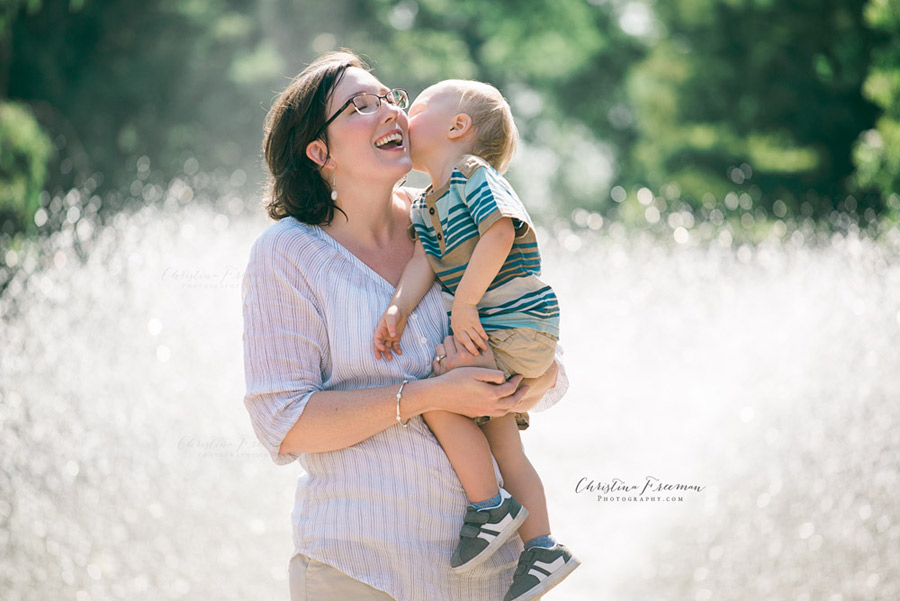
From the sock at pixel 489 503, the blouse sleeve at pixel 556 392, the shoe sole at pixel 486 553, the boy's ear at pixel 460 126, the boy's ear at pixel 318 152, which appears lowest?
the shoe sole at pixel 486 553

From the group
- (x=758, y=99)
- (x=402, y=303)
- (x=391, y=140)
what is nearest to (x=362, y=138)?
(x=391, y=140)

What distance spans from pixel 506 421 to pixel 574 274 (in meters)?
5.40

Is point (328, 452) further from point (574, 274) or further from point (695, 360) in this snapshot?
point (574, 274)

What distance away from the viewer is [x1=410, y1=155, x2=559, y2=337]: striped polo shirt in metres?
2.30

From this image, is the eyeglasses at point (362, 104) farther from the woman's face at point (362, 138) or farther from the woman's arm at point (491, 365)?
the woman's arm at point (491, 365)

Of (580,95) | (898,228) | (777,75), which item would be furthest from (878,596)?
(580,95)

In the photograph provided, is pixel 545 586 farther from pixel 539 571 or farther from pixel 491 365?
pixel 491 365

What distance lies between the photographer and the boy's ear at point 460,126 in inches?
97.3

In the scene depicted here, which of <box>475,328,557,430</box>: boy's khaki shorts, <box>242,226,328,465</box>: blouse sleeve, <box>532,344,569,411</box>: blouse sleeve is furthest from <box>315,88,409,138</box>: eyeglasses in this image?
<box>532,344,569,411</box>: blouse sleeve

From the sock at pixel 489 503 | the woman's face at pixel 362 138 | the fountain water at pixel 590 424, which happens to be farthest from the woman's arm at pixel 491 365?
the fountain water at pixel 590 424

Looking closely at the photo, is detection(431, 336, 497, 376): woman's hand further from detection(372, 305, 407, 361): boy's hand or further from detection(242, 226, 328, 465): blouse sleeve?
detection(242, 226, 328, 465): blouse sleeve

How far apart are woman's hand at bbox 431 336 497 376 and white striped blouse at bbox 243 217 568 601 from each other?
0.11ft

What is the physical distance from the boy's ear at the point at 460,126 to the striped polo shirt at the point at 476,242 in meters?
0.11

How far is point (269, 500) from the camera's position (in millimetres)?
5734
